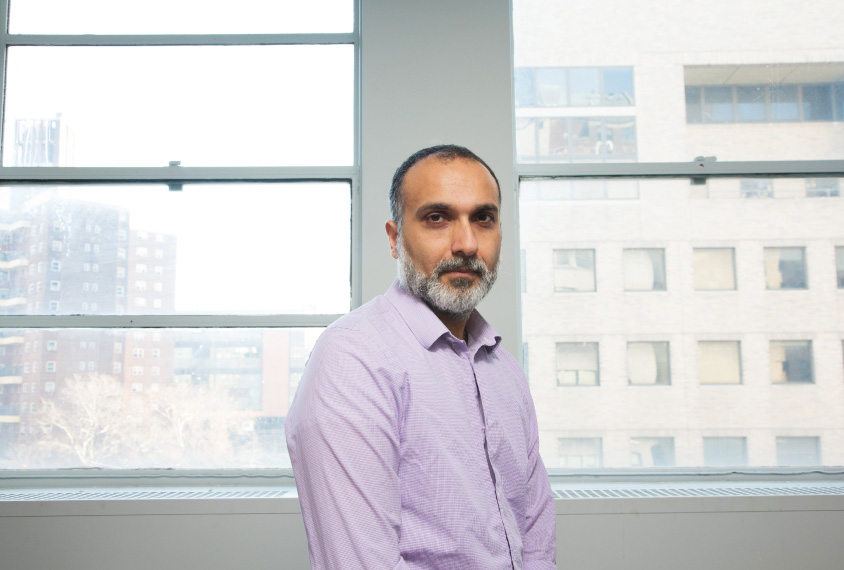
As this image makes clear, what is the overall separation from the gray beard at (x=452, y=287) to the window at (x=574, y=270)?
3.59ft

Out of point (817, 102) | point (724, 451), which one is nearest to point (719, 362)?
point (724, 451)

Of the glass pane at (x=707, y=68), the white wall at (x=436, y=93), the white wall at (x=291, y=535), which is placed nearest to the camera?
the white wall at (x=291, y=535)

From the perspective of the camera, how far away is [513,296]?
6.67 ft

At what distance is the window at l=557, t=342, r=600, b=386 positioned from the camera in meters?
2.16

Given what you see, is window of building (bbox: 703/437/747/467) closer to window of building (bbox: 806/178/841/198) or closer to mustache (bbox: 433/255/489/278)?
window of building (bbox: 806/178/841/198)

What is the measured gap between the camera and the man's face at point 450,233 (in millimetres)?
1114

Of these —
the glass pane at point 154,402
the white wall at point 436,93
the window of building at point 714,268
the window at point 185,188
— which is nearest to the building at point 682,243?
the window of building at point 714,268

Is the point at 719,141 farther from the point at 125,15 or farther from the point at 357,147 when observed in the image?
the point at 125,15

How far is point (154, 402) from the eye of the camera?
2.12 meters

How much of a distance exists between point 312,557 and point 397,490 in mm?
167

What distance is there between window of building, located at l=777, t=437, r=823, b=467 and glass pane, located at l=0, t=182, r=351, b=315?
1.69m

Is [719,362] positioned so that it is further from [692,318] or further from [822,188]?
[822,188]

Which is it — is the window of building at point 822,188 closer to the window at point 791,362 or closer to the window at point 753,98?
the window at point 753,98

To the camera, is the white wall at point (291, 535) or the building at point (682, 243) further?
the building at point (682, 243)
